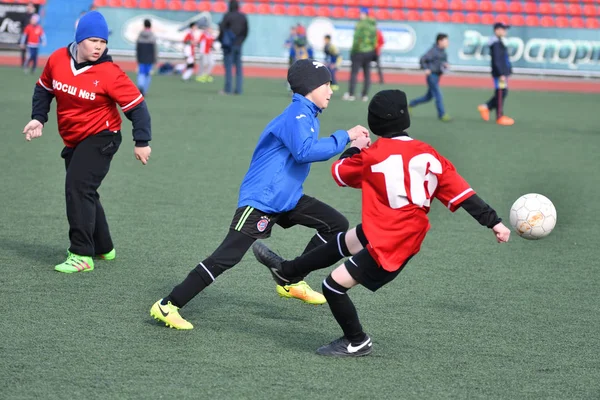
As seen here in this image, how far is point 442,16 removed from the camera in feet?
101

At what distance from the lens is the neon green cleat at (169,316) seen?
16.9 feet

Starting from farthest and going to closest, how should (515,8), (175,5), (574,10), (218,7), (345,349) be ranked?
1. (574,10)
2. (515,8)
3. (218,7)
4. (175,5)
5. (345,349)

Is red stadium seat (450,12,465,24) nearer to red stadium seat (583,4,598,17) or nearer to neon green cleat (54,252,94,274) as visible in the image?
red stadium seat (583,4,598,17)

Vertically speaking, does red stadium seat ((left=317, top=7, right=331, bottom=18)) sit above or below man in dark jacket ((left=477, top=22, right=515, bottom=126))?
below

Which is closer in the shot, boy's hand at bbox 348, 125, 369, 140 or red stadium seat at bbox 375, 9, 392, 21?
boy's hand at bbox 348, 125, 369, 140

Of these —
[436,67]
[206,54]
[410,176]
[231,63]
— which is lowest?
[206,54]

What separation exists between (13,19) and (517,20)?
16.8m

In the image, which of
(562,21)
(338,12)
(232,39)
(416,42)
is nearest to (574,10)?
(562,21)

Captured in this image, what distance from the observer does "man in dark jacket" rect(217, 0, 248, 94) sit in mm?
21172

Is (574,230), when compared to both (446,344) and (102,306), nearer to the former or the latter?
(446,344)

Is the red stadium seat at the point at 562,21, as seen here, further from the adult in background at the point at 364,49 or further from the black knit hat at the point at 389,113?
the black knit hat at the point at 389,113

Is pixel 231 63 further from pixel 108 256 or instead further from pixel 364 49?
pixel 108 256

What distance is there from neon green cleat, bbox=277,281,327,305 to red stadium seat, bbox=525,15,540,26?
2718 centimetres

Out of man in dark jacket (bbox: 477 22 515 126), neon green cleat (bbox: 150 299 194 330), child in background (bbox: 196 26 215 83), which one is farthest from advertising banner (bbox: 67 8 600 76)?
neon green cleat (bbox: 150 299 194 330)
